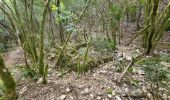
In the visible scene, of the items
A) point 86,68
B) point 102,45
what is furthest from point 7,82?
point 102,45

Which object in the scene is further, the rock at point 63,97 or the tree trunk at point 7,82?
the rock at point 63,97

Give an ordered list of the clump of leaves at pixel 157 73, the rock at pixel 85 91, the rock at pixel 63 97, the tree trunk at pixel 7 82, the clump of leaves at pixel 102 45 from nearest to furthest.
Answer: the tree trunk at pixel 7 82
the clump of leaves at pixel 157 73
the rock at pixel 63 97
the rock at pixel 85 91
the clump of leaves at pixel 102 45

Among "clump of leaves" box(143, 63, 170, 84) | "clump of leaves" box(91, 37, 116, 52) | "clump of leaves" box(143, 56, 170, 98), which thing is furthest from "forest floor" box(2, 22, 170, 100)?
"clump of leaves" box(91, 37, 116, 52)

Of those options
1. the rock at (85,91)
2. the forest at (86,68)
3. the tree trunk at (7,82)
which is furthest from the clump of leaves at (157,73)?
the tree trunk at (7,82)

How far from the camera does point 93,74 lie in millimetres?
5695

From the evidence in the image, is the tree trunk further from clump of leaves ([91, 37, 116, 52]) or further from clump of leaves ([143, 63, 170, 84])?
clump of leaves ([91, 37, 116, 52])

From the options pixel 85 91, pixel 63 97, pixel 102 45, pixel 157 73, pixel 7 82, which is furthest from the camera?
pixel 102 45

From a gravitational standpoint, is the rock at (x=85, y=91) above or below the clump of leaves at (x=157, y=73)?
below

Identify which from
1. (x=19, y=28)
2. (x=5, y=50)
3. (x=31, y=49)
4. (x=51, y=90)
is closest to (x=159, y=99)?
(x=51, y=90)

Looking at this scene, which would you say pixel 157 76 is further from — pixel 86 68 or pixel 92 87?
pixel 86 68

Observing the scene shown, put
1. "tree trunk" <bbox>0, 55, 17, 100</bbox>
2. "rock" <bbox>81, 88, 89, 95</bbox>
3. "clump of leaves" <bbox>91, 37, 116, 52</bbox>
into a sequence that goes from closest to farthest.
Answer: "tree trunk" <bbox>0, 55, 17, 100</bbox> → "rock" <bbox>81, 88, 89, 95</bbox> → "clump of leaves" <bbox>91, 37, 116, 52</bbox>

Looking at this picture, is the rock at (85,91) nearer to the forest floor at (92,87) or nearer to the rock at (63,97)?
the forest floor at (92,87)

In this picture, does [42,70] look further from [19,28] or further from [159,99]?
[159,99]

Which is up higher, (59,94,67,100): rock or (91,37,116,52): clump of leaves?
(91,37,116,52): clump of leaves
